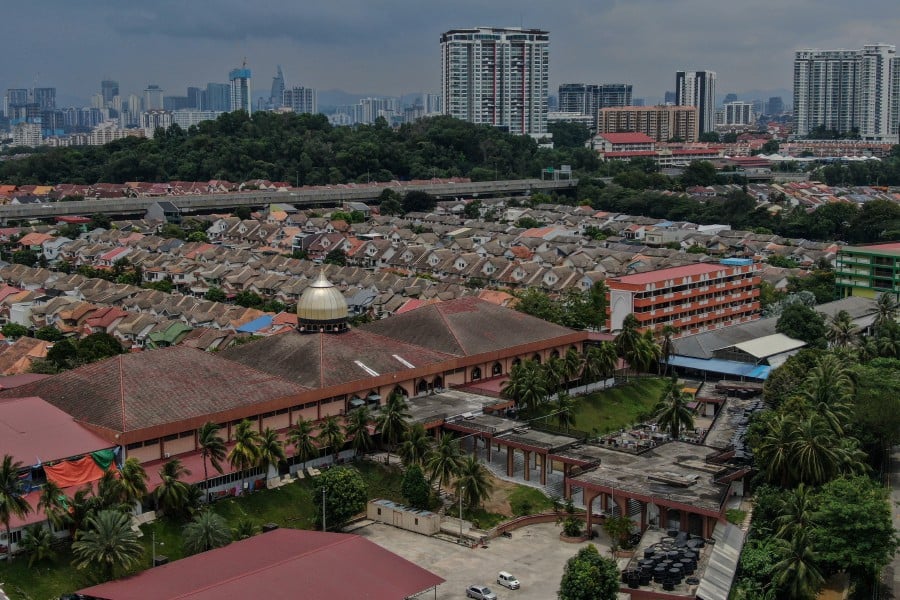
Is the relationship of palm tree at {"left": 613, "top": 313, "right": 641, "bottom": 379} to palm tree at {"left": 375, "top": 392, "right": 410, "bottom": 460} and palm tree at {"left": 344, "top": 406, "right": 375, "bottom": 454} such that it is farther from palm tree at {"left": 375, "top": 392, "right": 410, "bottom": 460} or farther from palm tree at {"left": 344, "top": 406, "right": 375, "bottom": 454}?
palm tree at {"left": 344, "top": 406, "right": 375, "bottom": 454}

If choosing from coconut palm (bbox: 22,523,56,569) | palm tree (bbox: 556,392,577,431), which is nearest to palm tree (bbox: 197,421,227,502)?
coconut palm (bbox: 22,523,56,569)

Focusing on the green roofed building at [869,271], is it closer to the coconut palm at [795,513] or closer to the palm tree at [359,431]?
the coconut palm at [795,513]

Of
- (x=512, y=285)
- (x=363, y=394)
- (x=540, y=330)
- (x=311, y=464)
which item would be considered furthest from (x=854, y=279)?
(x=311, y=464)

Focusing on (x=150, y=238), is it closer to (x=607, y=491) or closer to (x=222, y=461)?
(x=222, y=461)

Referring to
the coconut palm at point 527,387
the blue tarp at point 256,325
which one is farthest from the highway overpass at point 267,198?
the coconut palm at point 527,387

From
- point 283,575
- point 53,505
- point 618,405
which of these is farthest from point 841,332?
point 53,505

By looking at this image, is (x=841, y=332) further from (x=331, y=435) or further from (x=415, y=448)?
(x=331, y=435)
